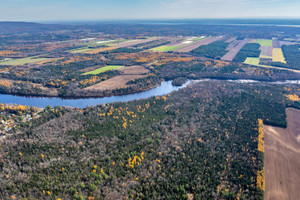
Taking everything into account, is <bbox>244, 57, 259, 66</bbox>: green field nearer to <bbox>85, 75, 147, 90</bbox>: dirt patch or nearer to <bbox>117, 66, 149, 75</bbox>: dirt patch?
<bbox>117, 66, 149, 75</bbox>: dirt patch

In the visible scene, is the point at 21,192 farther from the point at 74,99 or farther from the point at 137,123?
the point at 74,99

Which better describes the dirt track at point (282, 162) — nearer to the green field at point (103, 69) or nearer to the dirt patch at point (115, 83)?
the dirt patch at point (115, 83)

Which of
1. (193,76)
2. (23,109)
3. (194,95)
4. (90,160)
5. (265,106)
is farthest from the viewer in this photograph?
(193,76)

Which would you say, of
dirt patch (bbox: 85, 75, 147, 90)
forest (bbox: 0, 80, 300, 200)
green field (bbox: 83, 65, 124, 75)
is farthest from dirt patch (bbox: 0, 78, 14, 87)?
forest (bbox: 0, 80, 300, 200)

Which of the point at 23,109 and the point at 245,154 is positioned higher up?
the point at 23,109

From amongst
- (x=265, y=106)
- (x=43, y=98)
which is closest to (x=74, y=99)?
(x=43, y=98)

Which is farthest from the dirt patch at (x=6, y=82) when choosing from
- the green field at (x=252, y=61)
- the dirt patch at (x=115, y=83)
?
the green field at (x=252, y=61)

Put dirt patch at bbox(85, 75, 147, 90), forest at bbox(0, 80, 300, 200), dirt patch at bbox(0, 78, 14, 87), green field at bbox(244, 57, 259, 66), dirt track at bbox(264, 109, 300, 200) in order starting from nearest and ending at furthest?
1. forest at bbox(0, 80, 300, 200)
2. dirt track at bbox(264, 109, 300, 200)
3. dirt patch at bbox(0, 78, 14, 87)
4. dirt patch at bbox(85, 75, 147, 90)
5. green field at bbox(244, 57, 259, 66)
